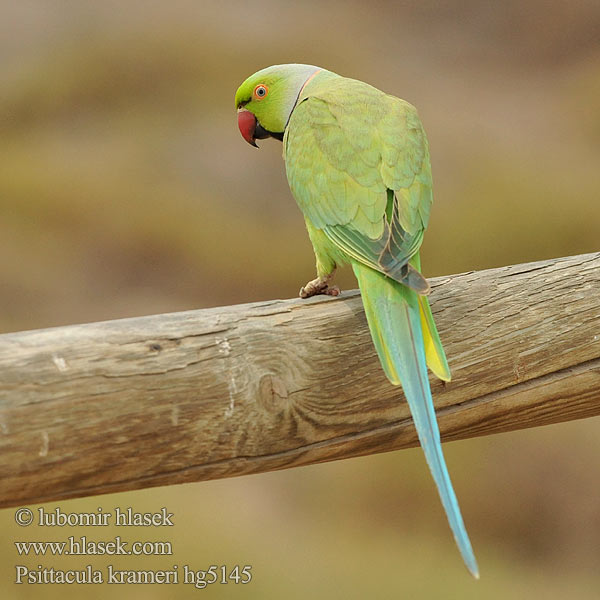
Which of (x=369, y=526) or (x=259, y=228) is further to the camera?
(x=259, y=228)

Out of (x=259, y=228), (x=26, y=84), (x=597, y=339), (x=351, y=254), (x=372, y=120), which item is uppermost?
(x=26, y=84)

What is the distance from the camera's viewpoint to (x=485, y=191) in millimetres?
4652

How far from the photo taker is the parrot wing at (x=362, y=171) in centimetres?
172

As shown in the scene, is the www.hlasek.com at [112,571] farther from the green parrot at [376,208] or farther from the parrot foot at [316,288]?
the green parrot at [376,208]

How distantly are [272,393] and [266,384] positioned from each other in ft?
0.06

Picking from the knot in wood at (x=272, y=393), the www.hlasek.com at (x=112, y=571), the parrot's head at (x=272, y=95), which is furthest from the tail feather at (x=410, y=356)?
the www.hlasek.com at (x=112, y=571)

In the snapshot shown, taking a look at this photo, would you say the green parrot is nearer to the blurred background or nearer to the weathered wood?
the weathered wood

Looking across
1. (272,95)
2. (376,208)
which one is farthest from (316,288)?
(272,95)

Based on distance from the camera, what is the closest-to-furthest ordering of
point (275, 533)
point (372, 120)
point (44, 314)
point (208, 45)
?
1. point (372, 120)
2. point (275, 533)
3. point (44, 314)
4. point (208, 45)

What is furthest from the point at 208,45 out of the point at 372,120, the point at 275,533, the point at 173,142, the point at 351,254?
the point at 351,254

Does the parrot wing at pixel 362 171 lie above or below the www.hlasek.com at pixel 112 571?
above

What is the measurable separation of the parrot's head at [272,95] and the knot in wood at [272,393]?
3.70 ft

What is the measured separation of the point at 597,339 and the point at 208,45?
379cm

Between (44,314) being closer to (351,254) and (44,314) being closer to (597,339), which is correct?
(351,254)
